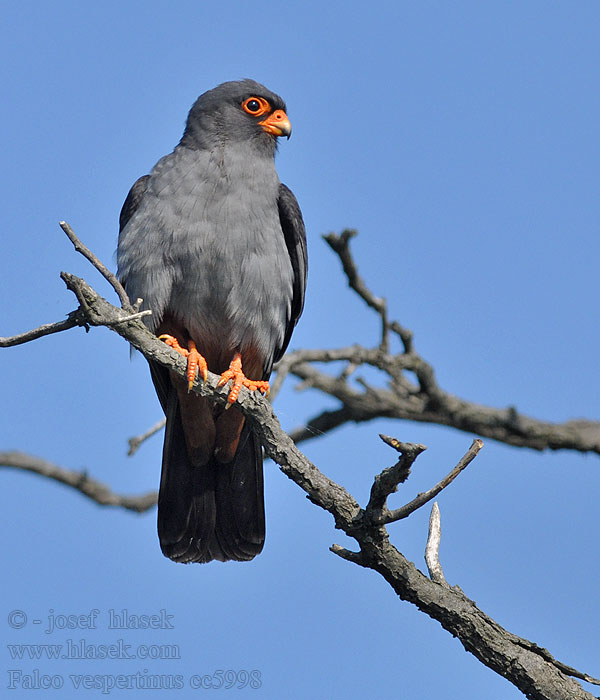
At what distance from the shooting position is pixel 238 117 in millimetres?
5797

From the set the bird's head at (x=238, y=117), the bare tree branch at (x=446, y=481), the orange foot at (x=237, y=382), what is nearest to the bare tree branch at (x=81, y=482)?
the orange foot at (x=237, y=382)

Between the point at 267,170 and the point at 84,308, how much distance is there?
7.11ft

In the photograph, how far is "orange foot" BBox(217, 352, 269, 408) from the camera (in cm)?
444

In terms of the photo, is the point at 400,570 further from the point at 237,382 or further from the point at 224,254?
the point at 224,254

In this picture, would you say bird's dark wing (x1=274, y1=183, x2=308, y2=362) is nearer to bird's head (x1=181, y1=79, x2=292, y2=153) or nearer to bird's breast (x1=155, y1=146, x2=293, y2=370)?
bird's breast (x1=155, y1=146, x2=293, y2=370)

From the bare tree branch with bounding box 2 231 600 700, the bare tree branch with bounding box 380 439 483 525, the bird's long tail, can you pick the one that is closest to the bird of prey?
the bird's long tail

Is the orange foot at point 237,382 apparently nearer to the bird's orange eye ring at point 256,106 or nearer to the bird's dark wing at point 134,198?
the bird's dark wing at point 134,198

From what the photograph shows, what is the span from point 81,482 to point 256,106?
10.1 feet

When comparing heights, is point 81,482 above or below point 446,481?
above

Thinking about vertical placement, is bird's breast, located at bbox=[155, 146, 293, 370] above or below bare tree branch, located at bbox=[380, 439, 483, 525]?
above

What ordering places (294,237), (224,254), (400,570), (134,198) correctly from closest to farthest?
1. (400,570)
2. (224,254)
3. (134,198)
4. (294,237)

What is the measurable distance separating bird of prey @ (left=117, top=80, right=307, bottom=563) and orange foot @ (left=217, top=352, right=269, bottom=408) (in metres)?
0.02

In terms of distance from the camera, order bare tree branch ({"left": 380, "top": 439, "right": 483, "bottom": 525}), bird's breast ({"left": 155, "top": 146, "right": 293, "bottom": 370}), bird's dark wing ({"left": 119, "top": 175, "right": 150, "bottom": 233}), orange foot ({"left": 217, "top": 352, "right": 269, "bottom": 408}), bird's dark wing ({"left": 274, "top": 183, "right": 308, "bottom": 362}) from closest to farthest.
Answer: bare tree branch ({"left": 380, "top": 439, "right": 483, "bottom": 525}) < orange foot ({"left": 217, "top": 352, "right": 269, "bottom": 408}) < bird's breast ({"left": 155, "top": 146, "right": 293, "bottom": 370}) < bird's dark wing ({"left": 119, "top": 175, "right": 150, "bottom": 233}) < bird's dark wing ({"left": 274, "top": 183, "right": 308, "bottom": 362})

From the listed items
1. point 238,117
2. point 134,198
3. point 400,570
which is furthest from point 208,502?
point 238,117
